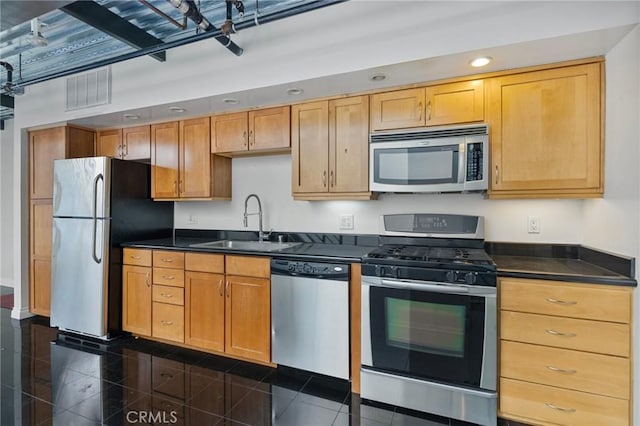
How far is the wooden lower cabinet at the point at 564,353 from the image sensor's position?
167 centimetres

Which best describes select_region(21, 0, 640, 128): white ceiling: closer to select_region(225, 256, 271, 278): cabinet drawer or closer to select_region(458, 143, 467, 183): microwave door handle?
select_region(458, 143, 467, 183): microwave door handle

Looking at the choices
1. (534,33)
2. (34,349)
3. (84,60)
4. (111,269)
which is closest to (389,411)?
(534,33)

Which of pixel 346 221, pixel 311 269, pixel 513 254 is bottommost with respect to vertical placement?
pixel 311 269

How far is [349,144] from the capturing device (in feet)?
8.21

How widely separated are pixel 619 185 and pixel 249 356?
2.71m

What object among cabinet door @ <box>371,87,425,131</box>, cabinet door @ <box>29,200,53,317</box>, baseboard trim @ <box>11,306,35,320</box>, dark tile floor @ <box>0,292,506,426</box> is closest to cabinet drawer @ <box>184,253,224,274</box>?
dark tile floor @ <box>0,292,506,426</box>

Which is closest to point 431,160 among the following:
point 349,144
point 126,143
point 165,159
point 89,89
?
point 349,144

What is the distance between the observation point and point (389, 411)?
202 centimetres

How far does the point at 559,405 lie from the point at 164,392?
248cm

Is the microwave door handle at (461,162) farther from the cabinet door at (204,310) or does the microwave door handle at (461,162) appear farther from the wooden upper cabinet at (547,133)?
the cabinet door at (204,310)

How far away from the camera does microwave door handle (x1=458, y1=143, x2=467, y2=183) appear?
2150mm

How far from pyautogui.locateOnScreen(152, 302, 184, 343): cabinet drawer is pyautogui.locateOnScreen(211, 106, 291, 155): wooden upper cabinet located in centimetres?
152

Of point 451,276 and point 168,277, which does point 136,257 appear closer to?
point 168,277

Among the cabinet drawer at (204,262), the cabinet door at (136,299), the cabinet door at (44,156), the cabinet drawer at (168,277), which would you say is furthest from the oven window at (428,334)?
the cabinet door at (44,156)
